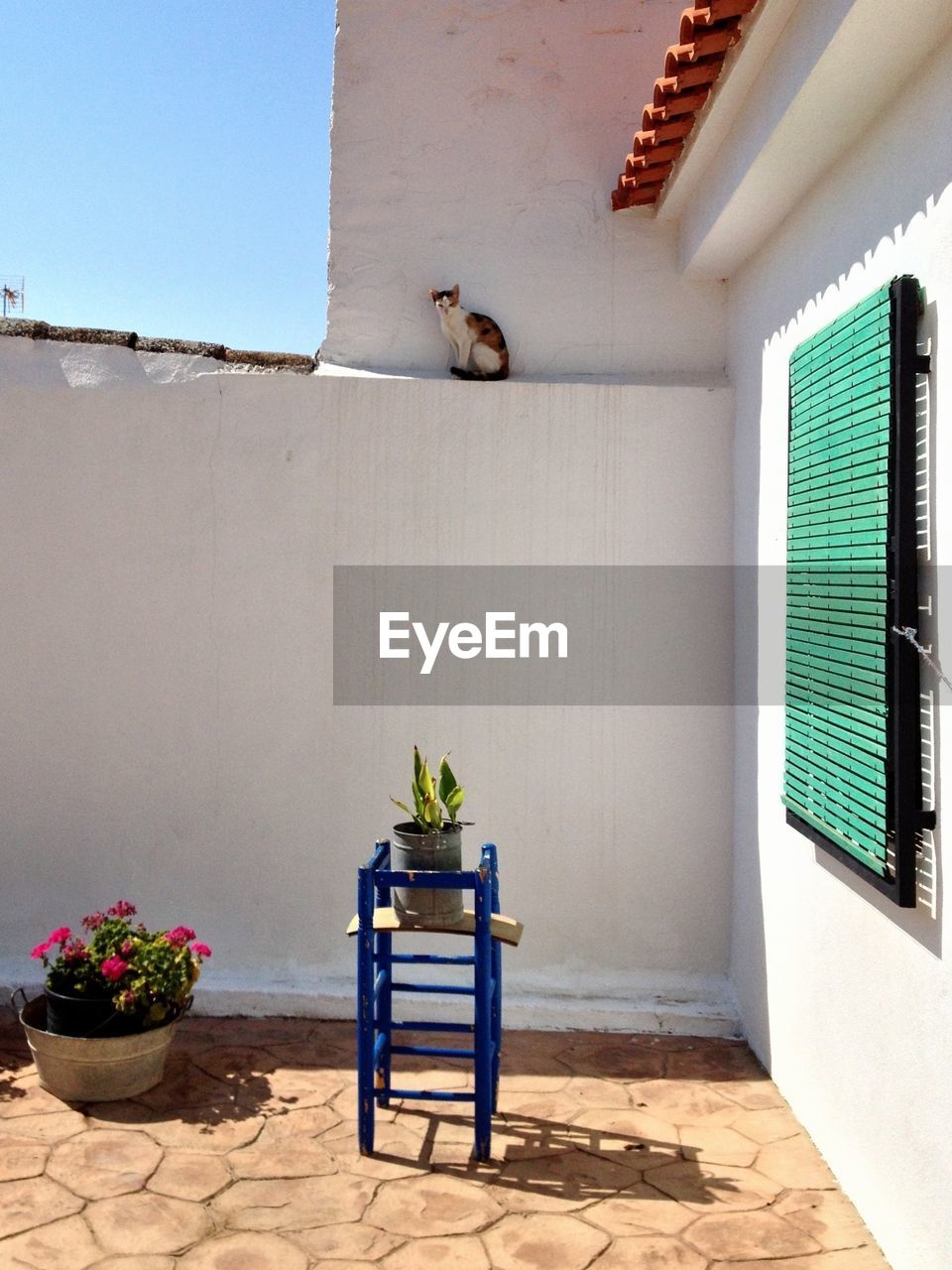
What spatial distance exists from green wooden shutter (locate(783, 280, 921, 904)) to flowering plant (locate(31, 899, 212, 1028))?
2.13m

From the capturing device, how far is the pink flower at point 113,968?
3707 mm

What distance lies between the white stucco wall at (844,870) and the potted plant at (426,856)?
1.16 metres

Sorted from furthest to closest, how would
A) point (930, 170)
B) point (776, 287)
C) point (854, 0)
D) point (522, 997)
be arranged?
point (522, 997) < point (776, 287) < point (930, 170) < point (854, 0)

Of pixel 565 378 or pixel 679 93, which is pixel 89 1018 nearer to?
pixel 565 378

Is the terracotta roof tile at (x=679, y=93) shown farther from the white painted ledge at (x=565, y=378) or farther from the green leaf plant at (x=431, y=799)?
the green leaf plant at (x=431, y=799)

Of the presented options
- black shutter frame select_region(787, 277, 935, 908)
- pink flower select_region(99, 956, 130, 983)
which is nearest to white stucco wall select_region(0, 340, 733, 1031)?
pink flower select_region(99, 956, 130, 983)

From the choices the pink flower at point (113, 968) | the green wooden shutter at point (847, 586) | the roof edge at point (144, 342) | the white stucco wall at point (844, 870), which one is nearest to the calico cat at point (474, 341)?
the roof edge at point (144, 342)

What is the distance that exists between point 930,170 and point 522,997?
332 cm

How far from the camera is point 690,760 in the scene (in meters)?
4.57

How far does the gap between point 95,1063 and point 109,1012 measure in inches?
6.4

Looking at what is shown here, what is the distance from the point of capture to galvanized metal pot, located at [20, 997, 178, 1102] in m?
3.68

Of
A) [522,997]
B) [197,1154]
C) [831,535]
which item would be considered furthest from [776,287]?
[197,1154]

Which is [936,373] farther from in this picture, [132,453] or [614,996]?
[132,453]

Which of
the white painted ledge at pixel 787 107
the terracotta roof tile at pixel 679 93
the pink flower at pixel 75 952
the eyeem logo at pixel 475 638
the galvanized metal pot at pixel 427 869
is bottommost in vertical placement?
the pink flower at pixel 75 952
